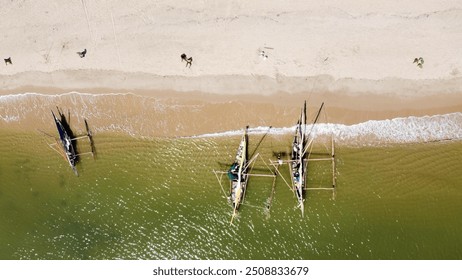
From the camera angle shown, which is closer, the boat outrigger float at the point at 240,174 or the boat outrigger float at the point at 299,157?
the boat outrigger float at the point at 299,157

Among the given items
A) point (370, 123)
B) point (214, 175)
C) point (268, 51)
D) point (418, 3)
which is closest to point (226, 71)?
point (268, 51)

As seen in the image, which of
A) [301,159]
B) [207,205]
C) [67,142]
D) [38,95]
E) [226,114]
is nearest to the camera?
[301,159]

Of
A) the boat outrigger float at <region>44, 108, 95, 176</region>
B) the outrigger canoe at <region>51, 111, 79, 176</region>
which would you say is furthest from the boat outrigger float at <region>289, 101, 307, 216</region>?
the outrigger canoe at <region>51, 111, 79, 176</region>

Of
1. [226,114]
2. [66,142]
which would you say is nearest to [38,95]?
[66,142]

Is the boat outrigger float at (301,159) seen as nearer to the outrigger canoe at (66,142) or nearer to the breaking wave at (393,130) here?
the breaking wave at (393,130)

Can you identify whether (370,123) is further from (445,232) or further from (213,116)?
(213,116)

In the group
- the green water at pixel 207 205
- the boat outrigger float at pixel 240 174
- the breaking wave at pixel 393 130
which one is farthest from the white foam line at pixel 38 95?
the breaking wave at pixel 393 130

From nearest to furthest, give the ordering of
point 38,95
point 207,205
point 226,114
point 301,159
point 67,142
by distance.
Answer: point 301,159, point 226,114, point 67,142, point 38,95, point 207,205

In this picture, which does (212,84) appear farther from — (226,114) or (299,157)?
(299,157)
